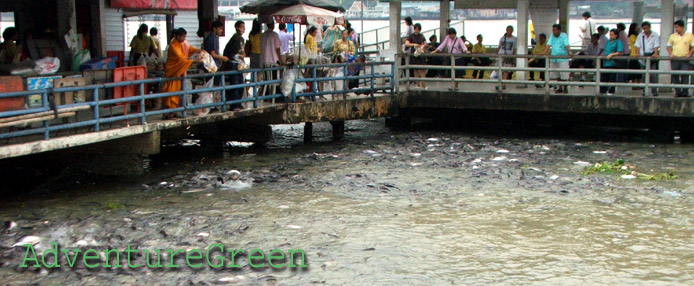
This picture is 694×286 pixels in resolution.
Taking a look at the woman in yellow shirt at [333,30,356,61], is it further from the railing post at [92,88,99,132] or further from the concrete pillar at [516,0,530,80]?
the railing post at [92,88,99,132]

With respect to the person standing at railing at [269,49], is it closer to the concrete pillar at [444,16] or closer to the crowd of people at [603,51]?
the crowd of people at [603,51]

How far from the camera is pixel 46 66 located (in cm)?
1305

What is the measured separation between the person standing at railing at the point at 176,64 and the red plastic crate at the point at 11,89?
2454mm

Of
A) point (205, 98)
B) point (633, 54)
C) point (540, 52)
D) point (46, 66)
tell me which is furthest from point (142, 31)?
point (633, 54)

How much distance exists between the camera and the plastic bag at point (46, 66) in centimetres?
1295

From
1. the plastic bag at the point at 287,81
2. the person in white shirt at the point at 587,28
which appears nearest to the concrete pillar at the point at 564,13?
the person in white shirt at the point at 587,28

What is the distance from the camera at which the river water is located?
8.43 m

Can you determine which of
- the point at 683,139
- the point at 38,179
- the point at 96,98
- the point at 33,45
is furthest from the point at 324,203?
the point at 683,139

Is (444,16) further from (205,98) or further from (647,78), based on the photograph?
(205,98)

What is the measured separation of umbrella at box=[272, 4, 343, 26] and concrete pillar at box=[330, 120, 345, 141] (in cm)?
275

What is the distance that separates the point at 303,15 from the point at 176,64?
9.16 feet

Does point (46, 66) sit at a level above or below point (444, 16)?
below

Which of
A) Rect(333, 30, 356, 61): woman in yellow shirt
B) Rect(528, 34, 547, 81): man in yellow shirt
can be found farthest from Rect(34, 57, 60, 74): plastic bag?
Rect(528, 34, 547, 81): man in yellow shirt

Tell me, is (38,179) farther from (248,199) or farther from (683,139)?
(683,139)
